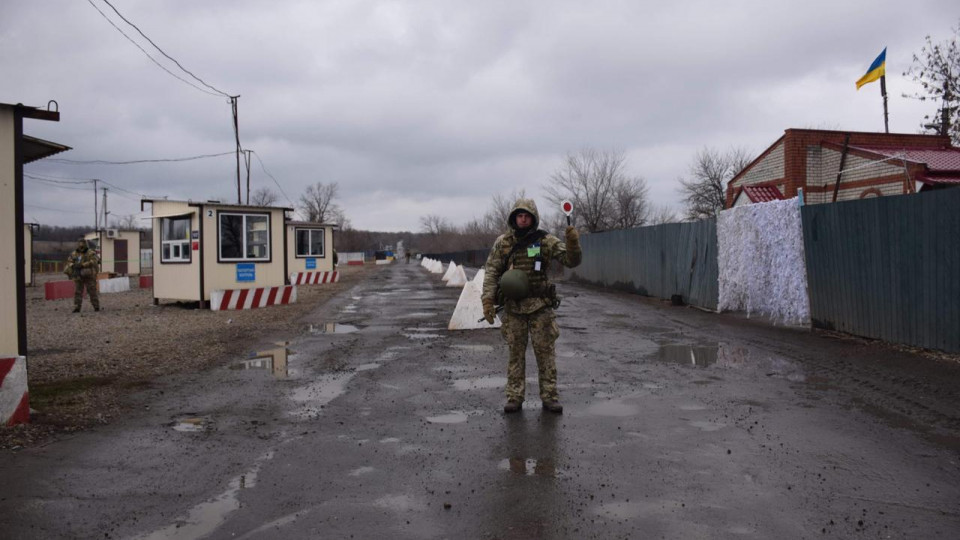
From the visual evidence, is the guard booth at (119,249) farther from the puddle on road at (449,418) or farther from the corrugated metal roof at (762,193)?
the puddle on road at (449,418)

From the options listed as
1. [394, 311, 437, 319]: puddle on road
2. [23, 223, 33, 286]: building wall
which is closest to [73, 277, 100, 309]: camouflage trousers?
[394, 311, 437, 319]: puddle on road

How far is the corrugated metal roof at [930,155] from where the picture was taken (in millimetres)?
18609

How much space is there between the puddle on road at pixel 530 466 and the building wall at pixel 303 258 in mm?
25708

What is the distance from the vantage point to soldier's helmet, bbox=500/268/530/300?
5.60 m

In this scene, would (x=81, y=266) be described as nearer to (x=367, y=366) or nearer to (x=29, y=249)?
(x=367, y=366)

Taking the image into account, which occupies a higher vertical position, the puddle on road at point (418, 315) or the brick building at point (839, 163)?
the brick building at point (839, 163)

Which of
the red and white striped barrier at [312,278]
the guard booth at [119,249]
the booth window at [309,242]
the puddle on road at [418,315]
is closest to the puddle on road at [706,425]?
the puddle on road at [418,315]

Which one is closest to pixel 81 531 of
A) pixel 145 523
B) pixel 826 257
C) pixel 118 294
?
pixel 145 523

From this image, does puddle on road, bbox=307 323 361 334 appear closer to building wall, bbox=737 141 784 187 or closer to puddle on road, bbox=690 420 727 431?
puddle on road, bbox=690 420 727 431

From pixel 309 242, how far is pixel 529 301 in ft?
87.9

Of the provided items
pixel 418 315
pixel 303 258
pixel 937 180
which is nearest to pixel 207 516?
pixel 418 315

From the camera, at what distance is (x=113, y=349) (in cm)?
952

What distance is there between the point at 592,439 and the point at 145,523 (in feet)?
9.77

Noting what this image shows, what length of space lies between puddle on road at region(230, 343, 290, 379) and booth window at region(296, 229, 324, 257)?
71.5ft
